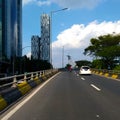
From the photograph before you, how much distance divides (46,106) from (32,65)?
93318mm

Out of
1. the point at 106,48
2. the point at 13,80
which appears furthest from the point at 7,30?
the point at 13,80

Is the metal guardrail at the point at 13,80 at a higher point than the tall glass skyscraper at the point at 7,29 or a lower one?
lower

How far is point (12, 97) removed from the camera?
52.4 ft

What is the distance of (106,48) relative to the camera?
327 ft

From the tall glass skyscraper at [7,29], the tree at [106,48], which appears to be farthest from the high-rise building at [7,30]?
the tree at [106,48]

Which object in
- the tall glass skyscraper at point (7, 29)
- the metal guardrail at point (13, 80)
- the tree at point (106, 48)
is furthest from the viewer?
the tree at point (106, 48)

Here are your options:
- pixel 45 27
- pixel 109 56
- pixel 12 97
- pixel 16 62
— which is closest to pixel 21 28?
pixel 45 27

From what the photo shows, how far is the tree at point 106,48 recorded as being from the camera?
309 feet

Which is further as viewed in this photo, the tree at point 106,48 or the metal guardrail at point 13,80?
the tree at point 106,48

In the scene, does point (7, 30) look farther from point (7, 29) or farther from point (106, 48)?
point (106, 48)

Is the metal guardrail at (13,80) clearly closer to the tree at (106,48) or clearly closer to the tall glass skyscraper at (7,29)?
the tall glass skyscraper at (7,29)

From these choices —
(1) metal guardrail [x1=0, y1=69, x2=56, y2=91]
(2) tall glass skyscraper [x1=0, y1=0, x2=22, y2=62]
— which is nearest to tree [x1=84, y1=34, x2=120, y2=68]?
(2) tall glass skyscraper [x1=0, y1=0, x2=22, y2=62]

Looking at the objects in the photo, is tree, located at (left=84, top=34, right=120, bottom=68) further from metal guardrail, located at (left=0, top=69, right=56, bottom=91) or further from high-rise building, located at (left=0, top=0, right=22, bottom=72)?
metal guardrail, located at (left=0, top=69, right=56, bottom=91)

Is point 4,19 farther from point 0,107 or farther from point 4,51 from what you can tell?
point 0,107
